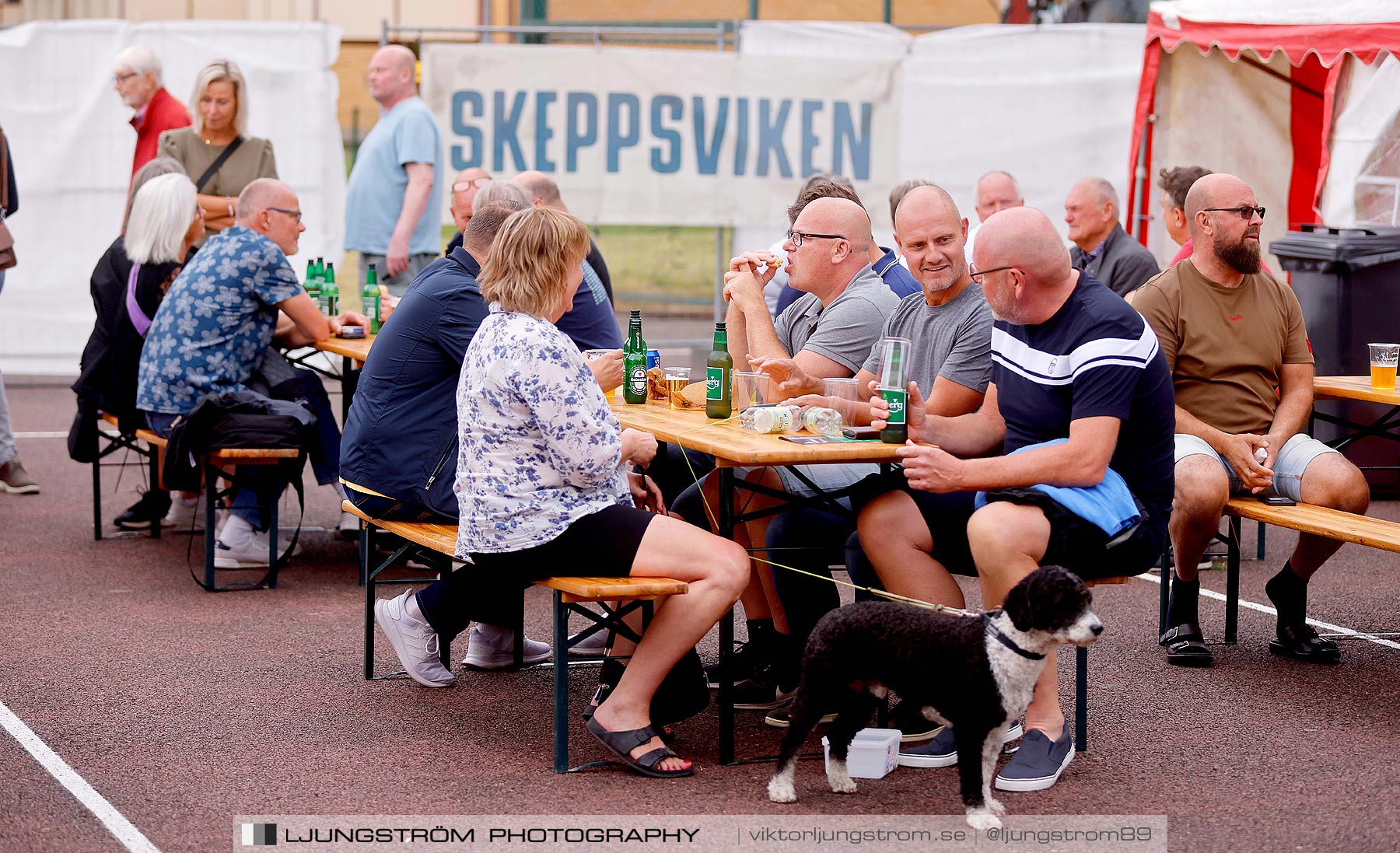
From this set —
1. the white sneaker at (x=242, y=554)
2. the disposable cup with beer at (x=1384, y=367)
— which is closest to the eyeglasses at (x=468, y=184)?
the white sneaker at (x=242, y=554)

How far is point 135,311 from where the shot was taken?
274 inches

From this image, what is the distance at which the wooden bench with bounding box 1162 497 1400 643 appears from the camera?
478 centimetres

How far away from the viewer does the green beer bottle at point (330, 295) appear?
7.62 metres

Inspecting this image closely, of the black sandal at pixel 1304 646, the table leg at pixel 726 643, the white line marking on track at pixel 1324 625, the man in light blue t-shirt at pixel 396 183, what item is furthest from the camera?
the man in light blue t-shirt at pixel 396 183

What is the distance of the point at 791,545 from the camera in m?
4.86

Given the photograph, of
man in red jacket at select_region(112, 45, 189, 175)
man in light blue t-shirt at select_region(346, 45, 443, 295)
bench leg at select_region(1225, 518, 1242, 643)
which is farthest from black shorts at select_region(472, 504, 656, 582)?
man in red jacket at select_region(112, 45, 189, 175)

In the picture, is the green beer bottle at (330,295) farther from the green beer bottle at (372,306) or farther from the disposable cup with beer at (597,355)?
the disposable cup with beer at (597,355)

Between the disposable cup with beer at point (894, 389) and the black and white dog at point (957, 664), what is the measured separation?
1.66 feet

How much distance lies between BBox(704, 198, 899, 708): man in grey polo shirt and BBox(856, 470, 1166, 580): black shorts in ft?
1.09

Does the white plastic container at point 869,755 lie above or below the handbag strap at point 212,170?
below

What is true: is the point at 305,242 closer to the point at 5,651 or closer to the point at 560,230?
the point at 5,651

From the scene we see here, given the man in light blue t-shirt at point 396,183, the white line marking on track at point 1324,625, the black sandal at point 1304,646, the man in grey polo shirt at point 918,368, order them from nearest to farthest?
the man in grey polo shirt at point 918,368, the black sandal at point 1304,646, the white line marking on track at point 1324,625, the man in light blue t-shirt at point 396,183

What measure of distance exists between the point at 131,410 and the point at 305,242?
15.1ft

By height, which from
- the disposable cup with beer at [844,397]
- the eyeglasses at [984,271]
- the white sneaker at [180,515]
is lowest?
the white sneaker at [180,515]
